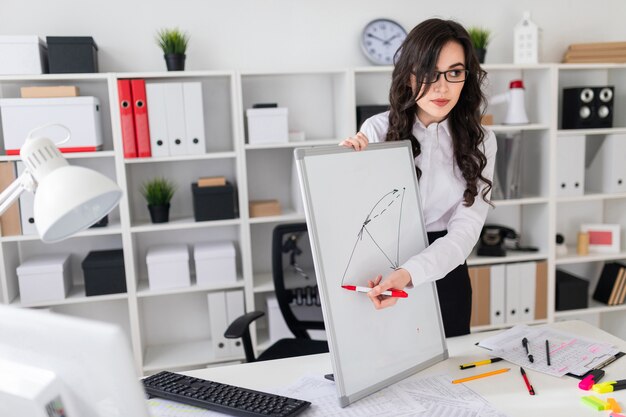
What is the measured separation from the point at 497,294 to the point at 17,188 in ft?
9.38

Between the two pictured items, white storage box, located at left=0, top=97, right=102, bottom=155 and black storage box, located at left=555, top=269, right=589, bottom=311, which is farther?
black storage box, located at left=555, top=269, right=589, bottom=311

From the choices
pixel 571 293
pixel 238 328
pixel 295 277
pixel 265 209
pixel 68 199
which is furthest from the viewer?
pixel 571 293

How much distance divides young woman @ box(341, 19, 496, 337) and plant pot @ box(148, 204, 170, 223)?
1471 millimetres

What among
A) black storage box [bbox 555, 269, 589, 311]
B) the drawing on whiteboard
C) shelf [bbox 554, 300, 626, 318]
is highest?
the drawing on whiteboard

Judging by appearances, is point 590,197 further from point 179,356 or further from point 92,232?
point 92,232

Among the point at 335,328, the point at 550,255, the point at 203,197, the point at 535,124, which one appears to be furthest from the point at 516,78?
the point at 335,328

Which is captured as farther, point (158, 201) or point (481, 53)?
point (481, 53)

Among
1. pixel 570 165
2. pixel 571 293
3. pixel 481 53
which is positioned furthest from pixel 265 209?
pixel 571 293

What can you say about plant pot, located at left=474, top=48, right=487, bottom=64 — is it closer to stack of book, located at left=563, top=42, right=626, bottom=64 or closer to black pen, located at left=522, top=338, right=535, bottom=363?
stack of book, located at left=563, top=42, right=626, bottom=64

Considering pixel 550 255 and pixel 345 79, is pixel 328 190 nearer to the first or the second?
pixel 345 79

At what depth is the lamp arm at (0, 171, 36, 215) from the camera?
0.97 m

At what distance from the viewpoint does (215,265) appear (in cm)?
304

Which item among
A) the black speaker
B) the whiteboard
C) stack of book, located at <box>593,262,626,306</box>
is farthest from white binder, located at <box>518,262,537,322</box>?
the whiteboard

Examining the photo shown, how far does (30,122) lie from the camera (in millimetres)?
2773
